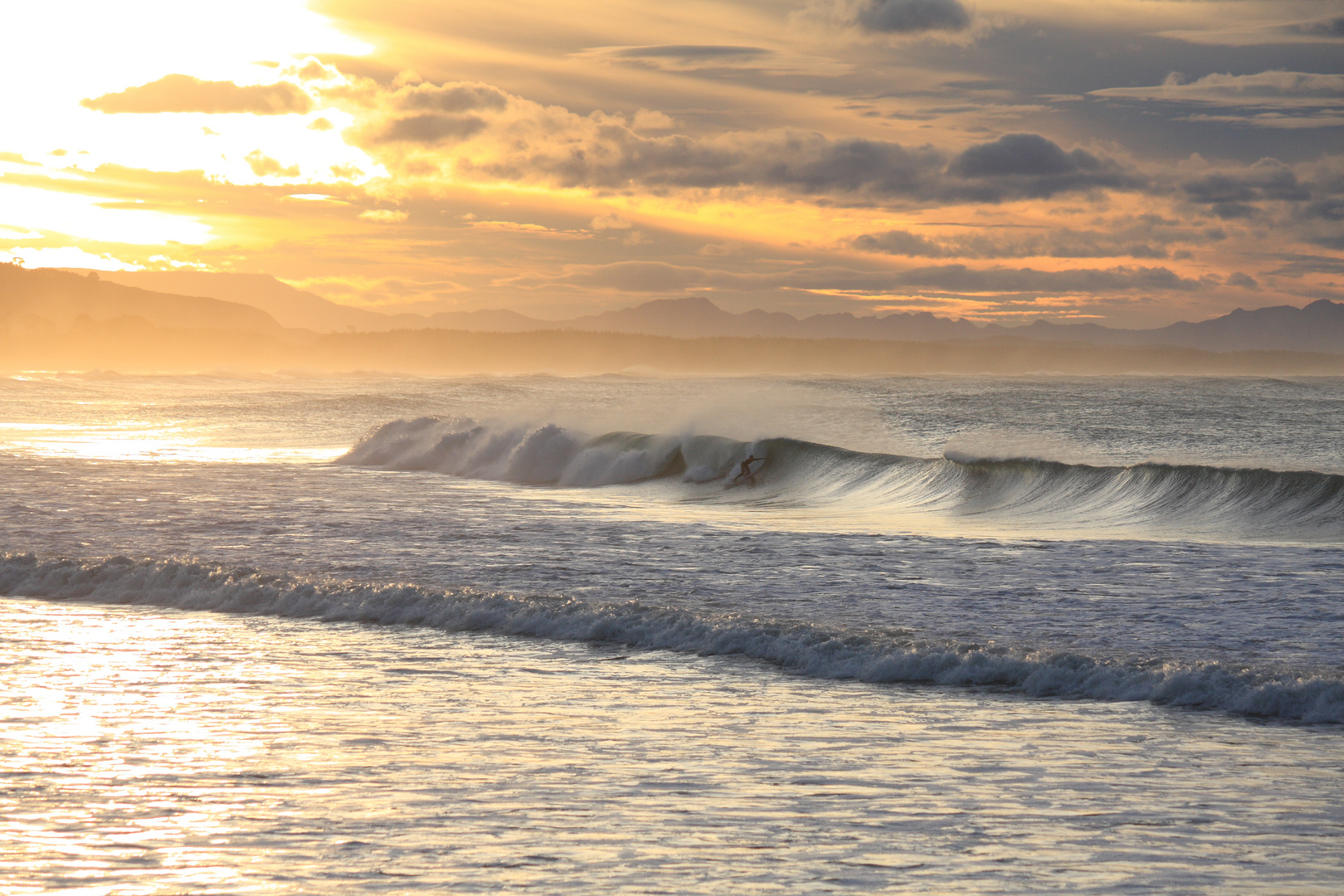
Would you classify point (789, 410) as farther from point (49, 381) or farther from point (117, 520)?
point (49, 381)

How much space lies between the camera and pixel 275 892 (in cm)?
471

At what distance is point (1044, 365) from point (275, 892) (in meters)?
171

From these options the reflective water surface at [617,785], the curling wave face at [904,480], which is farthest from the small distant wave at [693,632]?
the curling wave face at [904,480]

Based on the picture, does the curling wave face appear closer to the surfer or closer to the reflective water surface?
the surfer

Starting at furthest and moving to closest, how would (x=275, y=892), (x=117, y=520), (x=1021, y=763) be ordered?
(x=117, y=520) → (x=1021, y=763) → (x=275, y=892)

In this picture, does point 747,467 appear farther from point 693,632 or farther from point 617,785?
point 617,785

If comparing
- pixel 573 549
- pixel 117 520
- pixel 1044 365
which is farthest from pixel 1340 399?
pixel 1044 365

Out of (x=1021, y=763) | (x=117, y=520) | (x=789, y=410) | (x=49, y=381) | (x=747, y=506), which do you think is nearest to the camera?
(x=1021, y=763)

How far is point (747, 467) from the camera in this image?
28000 mm

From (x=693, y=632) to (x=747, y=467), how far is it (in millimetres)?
17491

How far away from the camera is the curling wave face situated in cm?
1920

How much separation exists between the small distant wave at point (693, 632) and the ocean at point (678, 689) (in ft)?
0.13

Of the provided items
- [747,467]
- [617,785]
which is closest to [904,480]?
[747,467]

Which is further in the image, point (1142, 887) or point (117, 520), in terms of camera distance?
point (117, 520)
